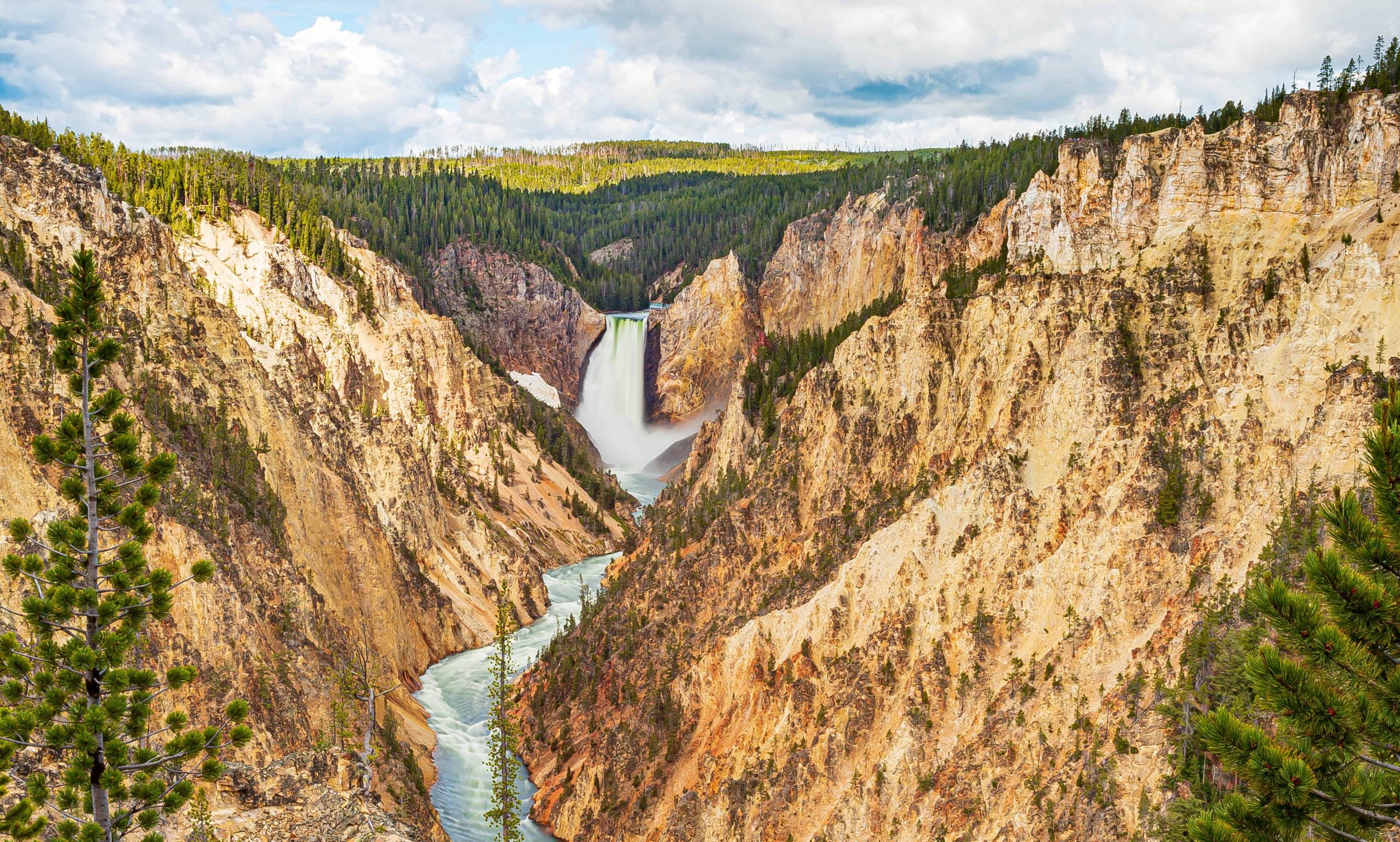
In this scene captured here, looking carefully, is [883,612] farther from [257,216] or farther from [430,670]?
[257,216]

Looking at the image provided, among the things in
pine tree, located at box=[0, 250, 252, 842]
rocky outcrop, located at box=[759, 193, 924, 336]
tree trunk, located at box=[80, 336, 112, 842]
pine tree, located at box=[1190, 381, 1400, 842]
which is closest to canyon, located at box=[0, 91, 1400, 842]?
pine tree, located at box=[0, 250, 252, 842]

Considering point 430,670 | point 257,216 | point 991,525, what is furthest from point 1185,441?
point 257,216

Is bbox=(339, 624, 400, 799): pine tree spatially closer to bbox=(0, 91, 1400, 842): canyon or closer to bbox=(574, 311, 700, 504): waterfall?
bbox=(0, 91, 1400, 842): canyon

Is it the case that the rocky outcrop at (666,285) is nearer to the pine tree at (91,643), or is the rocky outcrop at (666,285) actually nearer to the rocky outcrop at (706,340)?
the rocky outcrop at (706,340)

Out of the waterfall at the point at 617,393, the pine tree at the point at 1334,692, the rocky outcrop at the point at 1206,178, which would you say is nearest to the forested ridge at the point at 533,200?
the rocky outcrop at the point at 1206,178

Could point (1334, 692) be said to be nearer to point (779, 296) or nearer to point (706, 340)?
point (779, 296)

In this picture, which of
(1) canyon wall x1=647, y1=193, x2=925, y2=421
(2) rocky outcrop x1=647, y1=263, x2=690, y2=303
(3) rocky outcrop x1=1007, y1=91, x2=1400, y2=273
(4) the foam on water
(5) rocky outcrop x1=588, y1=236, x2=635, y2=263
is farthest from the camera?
(5) rocky outcrop x1=588, y1=236, x2=635, y2=263

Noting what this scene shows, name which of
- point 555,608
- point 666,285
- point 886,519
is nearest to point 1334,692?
point 886,519
